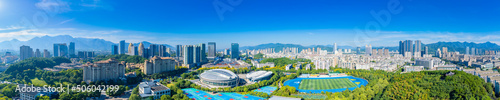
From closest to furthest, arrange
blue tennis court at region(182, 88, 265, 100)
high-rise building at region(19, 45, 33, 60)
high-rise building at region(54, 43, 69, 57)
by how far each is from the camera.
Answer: blue tennis court at region(182, 88, 265, 100)
high-rise building at region(19, 45, 33, 60)
high-rise building at region(54, 43, 69, 57)

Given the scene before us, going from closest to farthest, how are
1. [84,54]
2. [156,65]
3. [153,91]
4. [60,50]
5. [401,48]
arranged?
[153,91], [156,65], [60,50], [84,54], [401,48]

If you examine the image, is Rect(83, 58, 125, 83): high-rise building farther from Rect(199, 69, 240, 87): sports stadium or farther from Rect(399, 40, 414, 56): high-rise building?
Rect(399, 40, 414, 56): high-rise building

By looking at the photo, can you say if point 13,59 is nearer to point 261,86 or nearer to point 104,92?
point 104,92

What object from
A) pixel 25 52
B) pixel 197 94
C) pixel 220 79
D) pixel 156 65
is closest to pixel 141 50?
pixel 25 52

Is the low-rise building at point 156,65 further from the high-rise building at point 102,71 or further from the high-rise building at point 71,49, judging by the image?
the high-rise building at point 71,49

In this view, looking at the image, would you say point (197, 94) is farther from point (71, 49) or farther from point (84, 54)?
point (71, 49)

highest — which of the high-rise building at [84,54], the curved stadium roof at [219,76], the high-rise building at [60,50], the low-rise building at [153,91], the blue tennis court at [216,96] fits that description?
the high-rise building at [60,50]

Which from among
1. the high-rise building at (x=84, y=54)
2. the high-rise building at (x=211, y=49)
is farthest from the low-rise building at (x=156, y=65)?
the high-rise building at (x=211, y=49)

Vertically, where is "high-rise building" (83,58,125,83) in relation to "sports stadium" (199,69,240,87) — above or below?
above

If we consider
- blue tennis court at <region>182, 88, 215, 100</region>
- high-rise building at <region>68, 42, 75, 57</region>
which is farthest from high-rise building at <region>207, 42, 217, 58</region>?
blue tennis court at <region>182, 88, 215, 100</region>

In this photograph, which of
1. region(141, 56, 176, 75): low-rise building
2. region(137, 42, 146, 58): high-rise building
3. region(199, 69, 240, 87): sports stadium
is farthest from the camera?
region(137, 42, 146, 58): high-rise building

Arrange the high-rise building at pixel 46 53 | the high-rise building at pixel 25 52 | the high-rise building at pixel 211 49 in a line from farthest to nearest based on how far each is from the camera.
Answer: the high-rise building at pixel 211 49
the high-rise building at pixel 46 53
the high-rise building at pixel 25 52

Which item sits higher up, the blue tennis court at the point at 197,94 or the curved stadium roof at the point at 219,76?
the curved stadium roof at the point at 219,76
